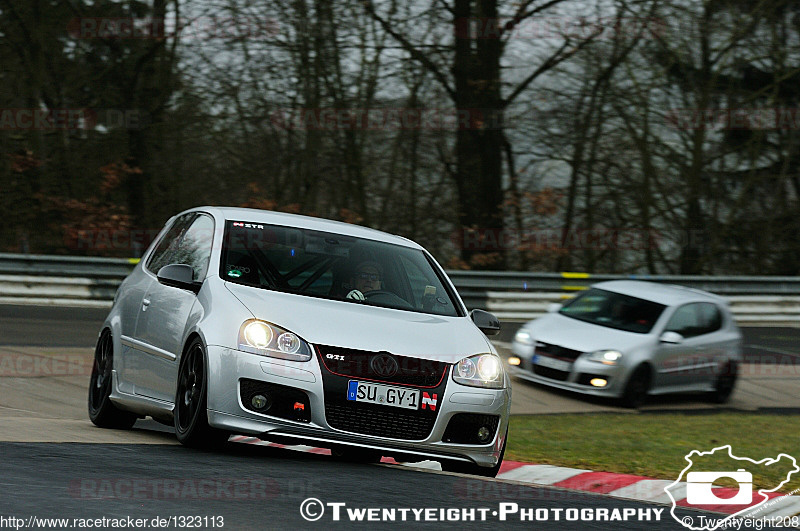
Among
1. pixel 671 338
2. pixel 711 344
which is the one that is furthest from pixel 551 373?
pixel 711 344

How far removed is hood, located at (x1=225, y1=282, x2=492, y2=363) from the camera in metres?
6.73

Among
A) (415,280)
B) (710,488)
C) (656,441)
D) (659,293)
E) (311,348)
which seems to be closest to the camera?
(311,348)

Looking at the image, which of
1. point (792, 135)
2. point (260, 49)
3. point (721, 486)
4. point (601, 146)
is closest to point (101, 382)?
point (721, 486)

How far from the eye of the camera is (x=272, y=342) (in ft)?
21.9

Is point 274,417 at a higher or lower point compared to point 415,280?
lower

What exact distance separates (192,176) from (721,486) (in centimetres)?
1909

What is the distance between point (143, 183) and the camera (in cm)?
2572

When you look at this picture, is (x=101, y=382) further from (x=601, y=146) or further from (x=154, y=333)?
(x=601, y=146)

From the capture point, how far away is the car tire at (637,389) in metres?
14.5

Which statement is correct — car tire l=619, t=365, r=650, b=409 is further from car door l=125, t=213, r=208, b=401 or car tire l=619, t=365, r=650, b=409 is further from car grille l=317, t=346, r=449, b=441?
car grille l=317, t=346, r=449, b=441

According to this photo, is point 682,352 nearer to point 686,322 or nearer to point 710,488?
point 686,322

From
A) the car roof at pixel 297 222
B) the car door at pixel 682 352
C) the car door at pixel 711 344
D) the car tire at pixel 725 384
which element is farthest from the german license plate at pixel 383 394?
the car tire at pixel 725 384

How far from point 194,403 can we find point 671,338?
30.8 feet

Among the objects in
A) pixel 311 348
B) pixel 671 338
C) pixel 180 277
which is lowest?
pixel 671 338
